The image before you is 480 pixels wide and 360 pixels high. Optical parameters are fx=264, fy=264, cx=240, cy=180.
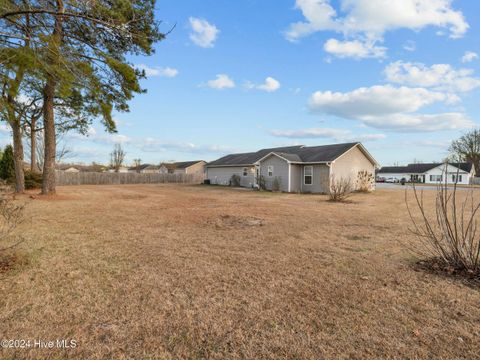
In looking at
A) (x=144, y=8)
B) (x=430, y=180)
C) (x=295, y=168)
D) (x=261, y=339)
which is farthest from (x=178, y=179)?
(x=430, y=180)

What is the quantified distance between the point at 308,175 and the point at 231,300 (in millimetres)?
18597

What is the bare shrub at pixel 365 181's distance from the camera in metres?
21.5

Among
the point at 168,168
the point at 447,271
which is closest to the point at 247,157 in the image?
the point at 447,271

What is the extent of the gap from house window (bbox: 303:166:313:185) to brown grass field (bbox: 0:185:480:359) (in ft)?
49.3

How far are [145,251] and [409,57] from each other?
14.9 m

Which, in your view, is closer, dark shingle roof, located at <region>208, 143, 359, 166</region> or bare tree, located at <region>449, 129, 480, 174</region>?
dark shingle roof, located at <region>208, 143, 359, 166</region>

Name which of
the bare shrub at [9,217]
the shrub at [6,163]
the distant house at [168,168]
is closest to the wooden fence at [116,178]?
the shrub at [6,163]

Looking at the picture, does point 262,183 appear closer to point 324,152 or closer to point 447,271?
point 324,152

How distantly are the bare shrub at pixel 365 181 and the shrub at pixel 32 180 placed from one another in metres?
23.6

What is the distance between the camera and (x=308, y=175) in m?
20.8

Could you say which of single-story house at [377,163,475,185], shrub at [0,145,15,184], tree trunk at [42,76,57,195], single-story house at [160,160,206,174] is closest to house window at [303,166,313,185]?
tree trunk at [42,76,57,195]

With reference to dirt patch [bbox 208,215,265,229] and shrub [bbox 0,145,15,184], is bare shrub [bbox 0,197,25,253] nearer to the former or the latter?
dirt patch [bbox 208,215,265,229]

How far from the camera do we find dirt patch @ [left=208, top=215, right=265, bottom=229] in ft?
23.7

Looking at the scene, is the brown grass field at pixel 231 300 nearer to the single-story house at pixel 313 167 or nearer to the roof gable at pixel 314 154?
the single-story house at pixel 313 167
